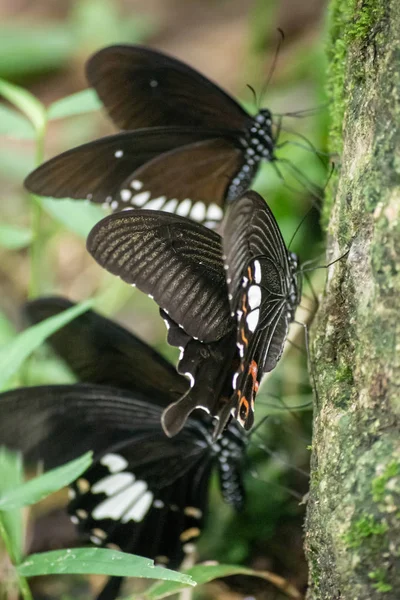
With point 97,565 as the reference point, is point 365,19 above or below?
above

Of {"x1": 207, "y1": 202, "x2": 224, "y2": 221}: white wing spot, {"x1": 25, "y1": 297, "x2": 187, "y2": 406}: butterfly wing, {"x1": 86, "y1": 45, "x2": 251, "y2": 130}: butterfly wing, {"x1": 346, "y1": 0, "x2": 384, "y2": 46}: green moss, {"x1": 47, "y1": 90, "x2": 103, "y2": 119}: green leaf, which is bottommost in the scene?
{"x1": 25, "y1": 297, "x2": 187, "y2": 406}: butterfly wing

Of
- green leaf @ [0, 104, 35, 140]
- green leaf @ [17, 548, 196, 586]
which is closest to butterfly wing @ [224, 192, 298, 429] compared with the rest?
green leaf @ [17, 548, 196, 586]

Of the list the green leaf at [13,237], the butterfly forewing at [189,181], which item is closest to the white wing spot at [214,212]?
the butterfly forewing at [189,181]

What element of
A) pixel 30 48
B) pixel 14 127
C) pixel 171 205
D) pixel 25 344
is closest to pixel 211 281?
pixel 25 344

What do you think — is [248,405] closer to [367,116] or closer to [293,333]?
[367,116]

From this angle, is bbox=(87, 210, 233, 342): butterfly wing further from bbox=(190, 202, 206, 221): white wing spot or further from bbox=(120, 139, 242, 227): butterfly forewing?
bbox=(190, 202, 206, 221): white wing spot

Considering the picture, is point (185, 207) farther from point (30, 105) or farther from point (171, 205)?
point (30, 105)

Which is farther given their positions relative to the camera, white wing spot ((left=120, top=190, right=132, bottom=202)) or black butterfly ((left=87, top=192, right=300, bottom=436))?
white wing spot ((left=120, top=190, right=132, bottom=202))
